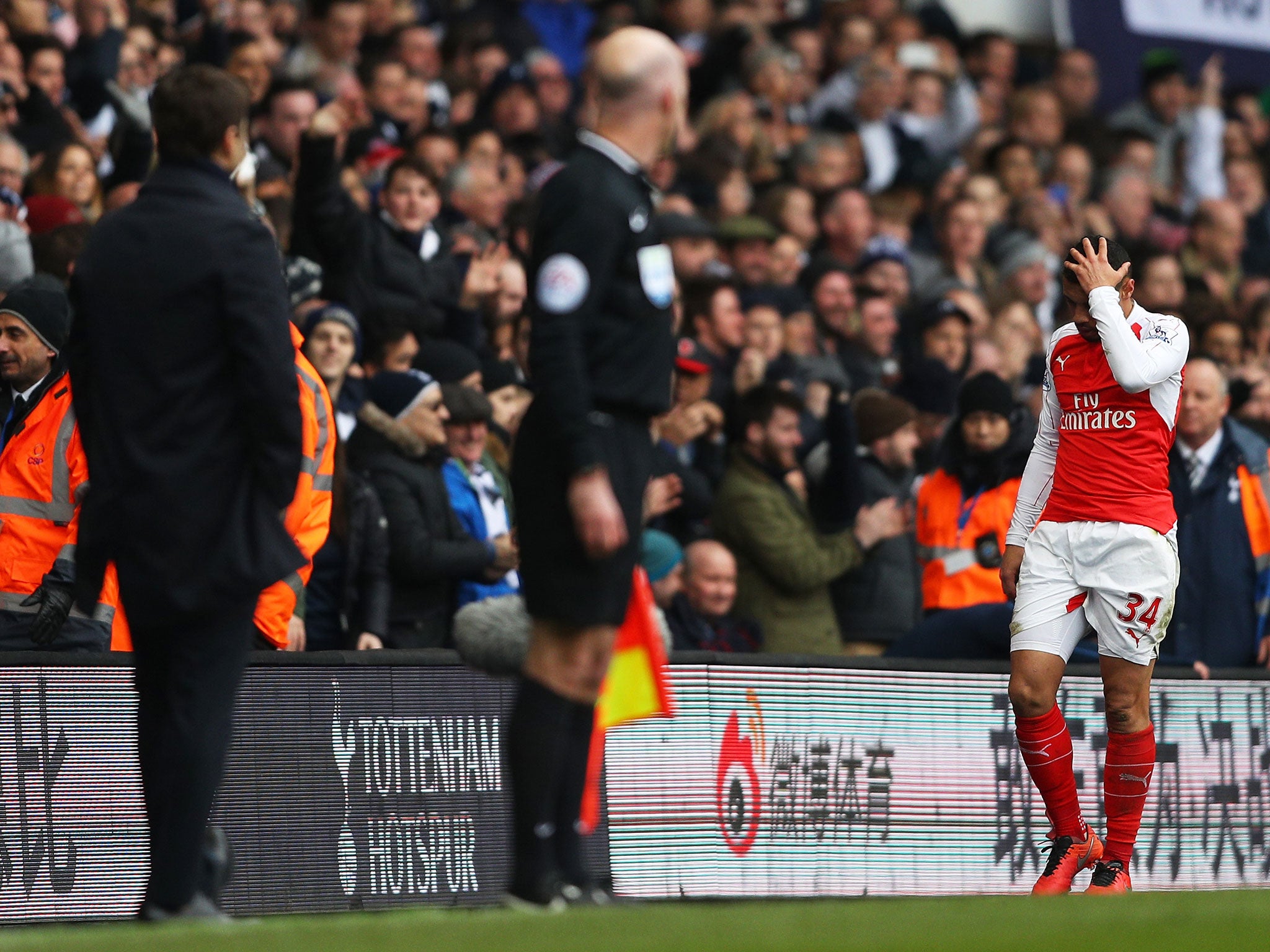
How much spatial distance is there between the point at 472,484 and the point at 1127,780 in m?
3.23

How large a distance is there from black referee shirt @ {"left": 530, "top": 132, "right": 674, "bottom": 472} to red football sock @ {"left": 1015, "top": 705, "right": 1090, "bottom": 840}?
290cm

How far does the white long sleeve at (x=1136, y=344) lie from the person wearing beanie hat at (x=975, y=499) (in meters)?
2.58

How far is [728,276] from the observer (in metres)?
12.3

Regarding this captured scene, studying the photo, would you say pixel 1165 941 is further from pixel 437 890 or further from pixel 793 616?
pixel 793 616

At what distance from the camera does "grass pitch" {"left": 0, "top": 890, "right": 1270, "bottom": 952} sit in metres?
4.44

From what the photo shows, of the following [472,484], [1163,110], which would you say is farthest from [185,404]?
[1163,110]

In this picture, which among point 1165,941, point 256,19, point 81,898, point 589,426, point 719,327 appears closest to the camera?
point 1165,941

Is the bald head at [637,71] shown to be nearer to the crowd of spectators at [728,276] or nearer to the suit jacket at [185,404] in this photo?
the suit jacket at [185,404]

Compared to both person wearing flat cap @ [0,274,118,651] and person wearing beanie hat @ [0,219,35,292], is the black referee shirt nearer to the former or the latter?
person wearing flat cap @ [0,274,118,651]

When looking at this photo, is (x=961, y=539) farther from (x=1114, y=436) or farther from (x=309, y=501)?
(x=309, y=501)

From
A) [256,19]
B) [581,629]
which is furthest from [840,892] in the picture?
[256,19]

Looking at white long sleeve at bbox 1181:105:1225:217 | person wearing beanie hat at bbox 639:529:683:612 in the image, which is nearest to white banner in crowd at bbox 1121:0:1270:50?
white long sleeve at bbox 1181:105:1225:217

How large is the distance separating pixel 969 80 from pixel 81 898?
12.8 meters

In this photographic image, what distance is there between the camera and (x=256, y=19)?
13.4m
